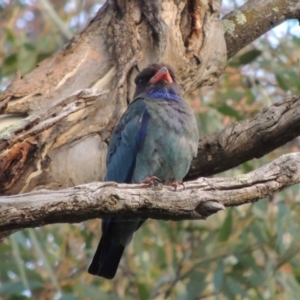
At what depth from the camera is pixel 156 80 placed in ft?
12.1

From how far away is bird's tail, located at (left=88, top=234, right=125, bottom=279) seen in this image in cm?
359

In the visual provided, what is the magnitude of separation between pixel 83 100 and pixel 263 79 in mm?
2681

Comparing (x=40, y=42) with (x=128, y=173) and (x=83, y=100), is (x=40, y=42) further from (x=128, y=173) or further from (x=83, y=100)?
(x=83, y=100)

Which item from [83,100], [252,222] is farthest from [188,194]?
[252,222]

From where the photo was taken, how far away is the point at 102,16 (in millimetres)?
3912

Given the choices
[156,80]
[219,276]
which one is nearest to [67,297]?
[219,276]

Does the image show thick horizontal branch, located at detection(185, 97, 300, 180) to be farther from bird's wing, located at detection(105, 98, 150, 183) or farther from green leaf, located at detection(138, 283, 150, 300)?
green leaf, located at detection(138, 283, 150, 300)

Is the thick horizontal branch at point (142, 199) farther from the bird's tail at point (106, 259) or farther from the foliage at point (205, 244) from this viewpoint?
the foliage at point (205, 244)

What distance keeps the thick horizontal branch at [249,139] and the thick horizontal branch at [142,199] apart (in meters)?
0.74

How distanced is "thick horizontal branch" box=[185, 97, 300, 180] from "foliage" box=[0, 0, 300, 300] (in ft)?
2.81

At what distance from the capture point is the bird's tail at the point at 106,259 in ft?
11.8

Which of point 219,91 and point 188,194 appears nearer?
point 188,194

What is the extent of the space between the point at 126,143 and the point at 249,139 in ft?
1.82

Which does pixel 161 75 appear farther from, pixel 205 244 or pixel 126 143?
pixel 205 244
